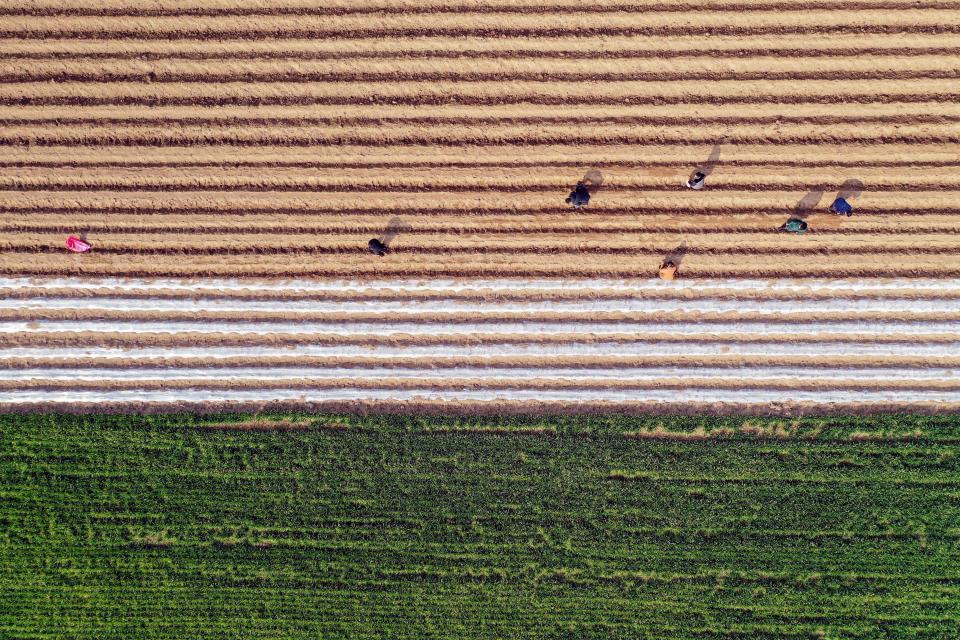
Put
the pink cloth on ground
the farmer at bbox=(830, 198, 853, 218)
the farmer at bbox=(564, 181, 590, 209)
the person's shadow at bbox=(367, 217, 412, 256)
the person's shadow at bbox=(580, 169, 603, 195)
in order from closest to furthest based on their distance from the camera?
the farmer at bbox=(830, 198, 853, 218), the farmer at bbox=(564, 181, 590, 209), the pink cloth on ground, the person's shadow at bbox=(580, 169, 603, 195), the person's shadow at bbox=(367, 217, 412, 256)

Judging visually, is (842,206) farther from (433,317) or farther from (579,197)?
(433,317)

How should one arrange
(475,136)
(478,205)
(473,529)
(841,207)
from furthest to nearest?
(473,529) → (478,205) → (475,136) → (841,207)

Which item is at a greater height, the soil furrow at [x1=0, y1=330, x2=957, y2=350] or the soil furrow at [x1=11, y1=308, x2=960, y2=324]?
the soil furrow at [x1=11, y1=308, x2=960, y2=324]

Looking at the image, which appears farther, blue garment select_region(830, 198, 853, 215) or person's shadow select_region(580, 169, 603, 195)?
person's shadow select_region(580, 169, 603, 195)

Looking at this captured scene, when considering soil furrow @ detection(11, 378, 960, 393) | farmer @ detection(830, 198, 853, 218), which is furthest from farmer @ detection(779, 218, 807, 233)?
soil furrow @ detection(11, 378, 960, 393)

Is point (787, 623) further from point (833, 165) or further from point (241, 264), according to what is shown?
point (241, 264)

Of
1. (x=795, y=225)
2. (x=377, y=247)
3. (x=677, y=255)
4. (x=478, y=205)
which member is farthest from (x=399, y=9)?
(x=795, y=225)

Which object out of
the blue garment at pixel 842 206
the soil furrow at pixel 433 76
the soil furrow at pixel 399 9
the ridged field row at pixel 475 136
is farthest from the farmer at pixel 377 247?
the blue garment at pixel 842 206

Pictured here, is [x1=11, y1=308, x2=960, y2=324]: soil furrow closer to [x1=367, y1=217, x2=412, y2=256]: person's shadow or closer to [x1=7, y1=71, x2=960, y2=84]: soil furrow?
[x1=367, y1=217, x2=412, y2=256]: person's shadow
